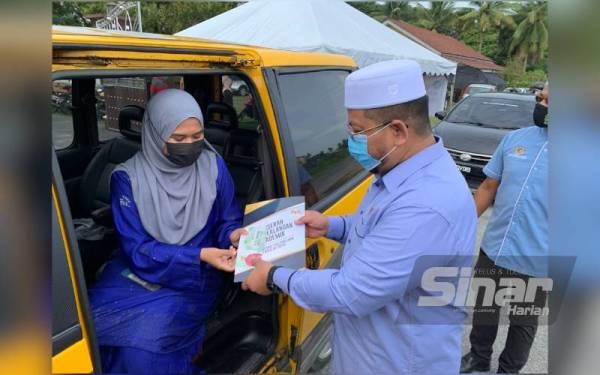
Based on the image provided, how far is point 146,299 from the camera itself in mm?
1857

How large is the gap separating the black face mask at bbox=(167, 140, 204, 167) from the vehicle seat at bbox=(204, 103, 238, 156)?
2.65 ft

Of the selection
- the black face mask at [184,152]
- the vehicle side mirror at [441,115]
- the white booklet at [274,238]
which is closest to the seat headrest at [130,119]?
the black face mask at [184,152]

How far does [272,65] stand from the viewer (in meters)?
2.19

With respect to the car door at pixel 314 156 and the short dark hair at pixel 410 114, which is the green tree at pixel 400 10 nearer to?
the car door at pixel 314 156

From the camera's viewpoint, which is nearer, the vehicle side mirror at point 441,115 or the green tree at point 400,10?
the vehicle side mirror at point 441,115

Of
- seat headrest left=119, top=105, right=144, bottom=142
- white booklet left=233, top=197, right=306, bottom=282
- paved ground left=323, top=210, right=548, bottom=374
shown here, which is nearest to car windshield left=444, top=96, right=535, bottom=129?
paved ground left=323, top=210, right=548, bottom=374

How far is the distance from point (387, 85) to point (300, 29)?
27.8ft

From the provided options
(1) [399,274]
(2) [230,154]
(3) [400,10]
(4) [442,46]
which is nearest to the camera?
(1) [399,274]

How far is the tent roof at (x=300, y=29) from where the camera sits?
9.12 meters

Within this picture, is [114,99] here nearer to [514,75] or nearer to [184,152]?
[184,152]

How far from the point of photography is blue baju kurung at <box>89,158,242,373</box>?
1.75m

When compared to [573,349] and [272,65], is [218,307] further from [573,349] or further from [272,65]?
[573,349]

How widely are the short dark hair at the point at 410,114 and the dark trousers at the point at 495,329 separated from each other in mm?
1115

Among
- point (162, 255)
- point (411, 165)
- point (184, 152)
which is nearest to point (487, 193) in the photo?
point (411, 165)
